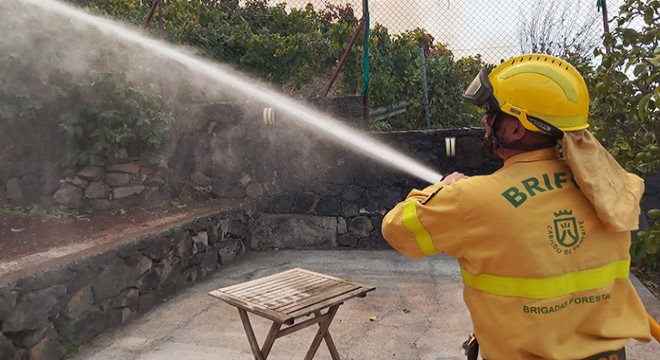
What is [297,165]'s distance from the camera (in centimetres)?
607

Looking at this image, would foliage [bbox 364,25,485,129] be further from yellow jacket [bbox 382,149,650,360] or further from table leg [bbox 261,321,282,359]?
yellow jacket [bbox 382,149,650,360]

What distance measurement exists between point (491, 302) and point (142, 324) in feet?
10.4

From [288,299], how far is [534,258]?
145cm

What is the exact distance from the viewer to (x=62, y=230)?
4496 mm

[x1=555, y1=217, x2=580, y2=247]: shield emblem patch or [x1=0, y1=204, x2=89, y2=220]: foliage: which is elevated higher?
[x1=555, y1=217, x2=580, y2=247]: shield emblem patch

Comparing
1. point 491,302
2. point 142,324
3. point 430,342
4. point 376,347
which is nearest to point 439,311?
point 430,342


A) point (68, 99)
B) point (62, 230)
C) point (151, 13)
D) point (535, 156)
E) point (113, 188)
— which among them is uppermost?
point (151, 13)

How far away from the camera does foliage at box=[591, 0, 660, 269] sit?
3.55 metres

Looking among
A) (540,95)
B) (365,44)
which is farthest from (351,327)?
(365,44)

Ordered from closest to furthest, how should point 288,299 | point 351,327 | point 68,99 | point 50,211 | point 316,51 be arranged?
point 288,299
point 351,327
point 50,211
point 68,99
point 316,51

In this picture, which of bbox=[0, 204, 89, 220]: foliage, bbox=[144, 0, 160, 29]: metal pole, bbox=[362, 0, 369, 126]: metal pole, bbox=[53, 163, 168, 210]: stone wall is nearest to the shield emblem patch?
bbox=[362, 0, 369, 126]: metal pole

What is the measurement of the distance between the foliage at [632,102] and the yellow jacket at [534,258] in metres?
2.25

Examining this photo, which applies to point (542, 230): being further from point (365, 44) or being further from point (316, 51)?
point (316, 51)

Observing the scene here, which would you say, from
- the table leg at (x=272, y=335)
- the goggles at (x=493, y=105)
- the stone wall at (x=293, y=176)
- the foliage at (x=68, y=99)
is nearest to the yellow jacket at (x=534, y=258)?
the goggles at (x=493, y=105)
